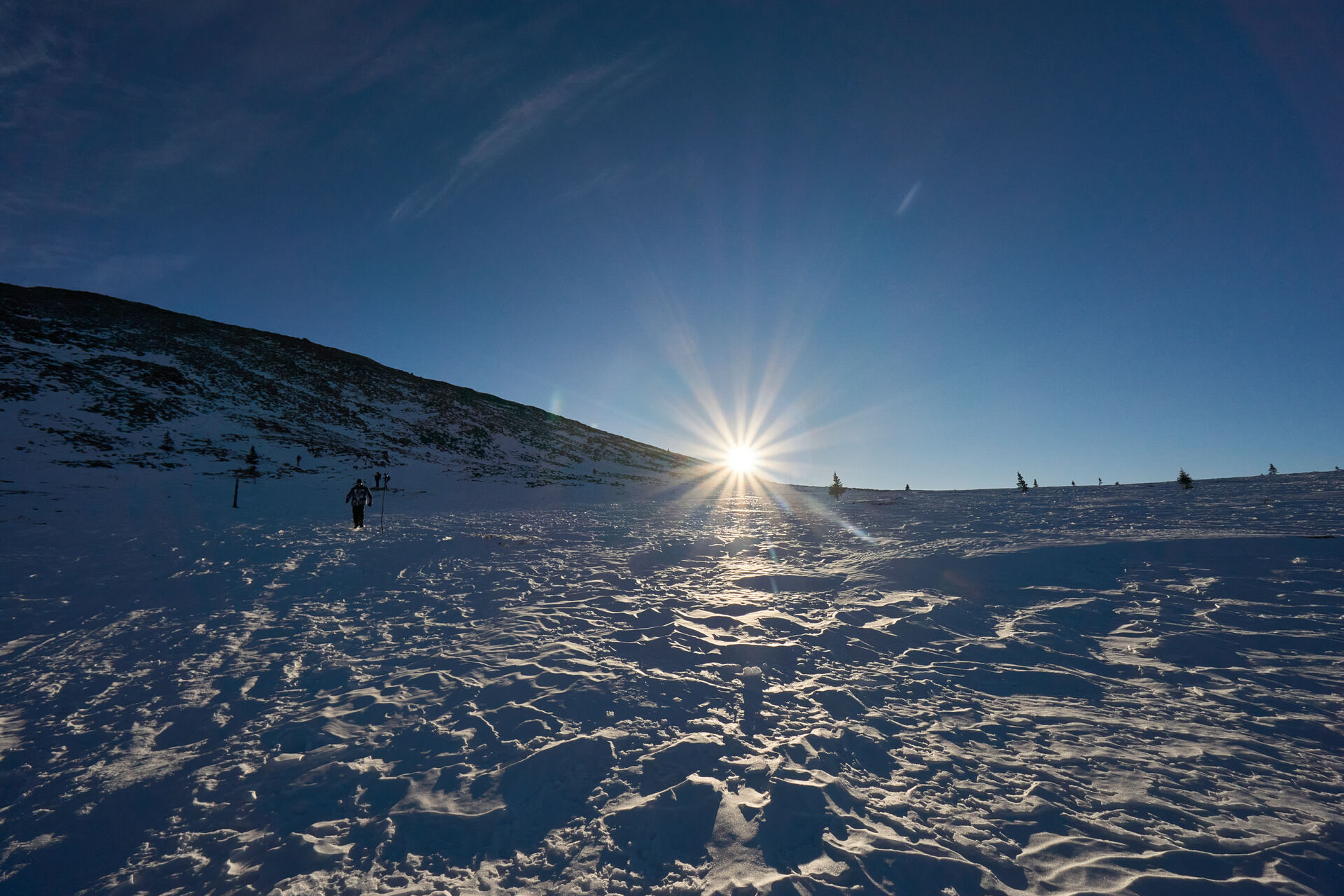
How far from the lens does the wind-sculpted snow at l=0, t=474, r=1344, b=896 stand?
362 cm

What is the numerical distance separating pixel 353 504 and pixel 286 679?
1404 centimetres

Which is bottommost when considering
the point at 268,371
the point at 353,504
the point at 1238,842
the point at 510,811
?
the point at 510,811

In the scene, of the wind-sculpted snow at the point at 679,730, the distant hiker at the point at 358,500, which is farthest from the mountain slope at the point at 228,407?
the wind-sculpted snow at the point at 679,730

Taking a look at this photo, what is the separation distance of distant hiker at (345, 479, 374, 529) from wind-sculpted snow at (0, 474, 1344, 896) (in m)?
6.70

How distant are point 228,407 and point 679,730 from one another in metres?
51.1

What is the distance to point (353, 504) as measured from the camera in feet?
60.7

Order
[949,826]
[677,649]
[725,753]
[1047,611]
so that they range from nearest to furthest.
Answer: [949,826] → [725,753] → [677,649] → [1047,611]

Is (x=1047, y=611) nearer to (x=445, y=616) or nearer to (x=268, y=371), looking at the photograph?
(x=445, y=616)

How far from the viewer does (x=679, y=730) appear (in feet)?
17.7

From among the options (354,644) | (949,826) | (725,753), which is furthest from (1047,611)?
(354,644)

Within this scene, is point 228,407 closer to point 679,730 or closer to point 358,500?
point 358,500

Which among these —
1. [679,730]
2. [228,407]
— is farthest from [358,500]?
[228,407]

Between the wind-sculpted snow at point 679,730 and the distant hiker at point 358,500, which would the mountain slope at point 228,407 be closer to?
the distant hiker at point 358,500

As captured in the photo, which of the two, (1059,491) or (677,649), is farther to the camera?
(1059,491)
